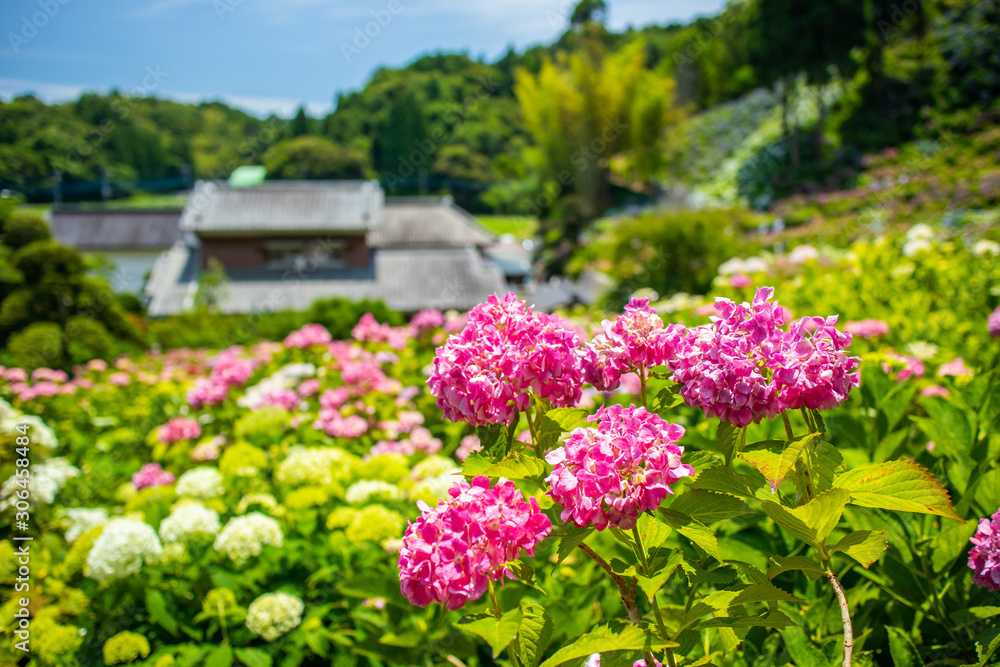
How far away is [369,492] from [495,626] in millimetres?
1210

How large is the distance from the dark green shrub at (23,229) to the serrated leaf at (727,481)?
673 cm

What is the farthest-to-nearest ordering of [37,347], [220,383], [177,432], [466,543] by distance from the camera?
[37,347]
[220,383]
[177,432]
[466,543]

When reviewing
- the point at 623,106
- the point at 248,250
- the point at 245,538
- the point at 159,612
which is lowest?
the point at 159,612

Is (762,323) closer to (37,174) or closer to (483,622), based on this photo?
(483,622)

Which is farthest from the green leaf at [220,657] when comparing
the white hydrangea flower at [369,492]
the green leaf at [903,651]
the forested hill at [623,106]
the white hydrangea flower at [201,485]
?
the forested hill at [623,106]

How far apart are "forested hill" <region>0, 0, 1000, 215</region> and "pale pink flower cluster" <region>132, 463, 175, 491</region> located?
449 cm

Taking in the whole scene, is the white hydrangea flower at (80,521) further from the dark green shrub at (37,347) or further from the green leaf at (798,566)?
the dark green shrub at (37,347)

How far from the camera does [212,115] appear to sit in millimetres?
56688

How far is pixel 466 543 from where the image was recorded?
31.6 inches

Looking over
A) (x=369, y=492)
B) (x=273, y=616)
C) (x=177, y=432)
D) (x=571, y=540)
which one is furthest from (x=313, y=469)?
(x=571, y=540)

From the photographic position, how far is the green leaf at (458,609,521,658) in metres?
0.77

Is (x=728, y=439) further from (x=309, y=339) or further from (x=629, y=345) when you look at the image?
(x=309, y=339)

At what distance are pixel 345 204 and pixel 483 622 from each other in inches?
711

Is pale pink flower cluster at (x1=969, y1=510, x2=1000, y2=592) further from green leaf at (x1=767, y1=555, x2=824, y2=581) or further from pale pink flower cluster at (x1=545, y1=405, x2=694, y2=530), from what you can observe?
pale pink flower cluster at (x1=545, y1=405, x2=694, y2=530)
